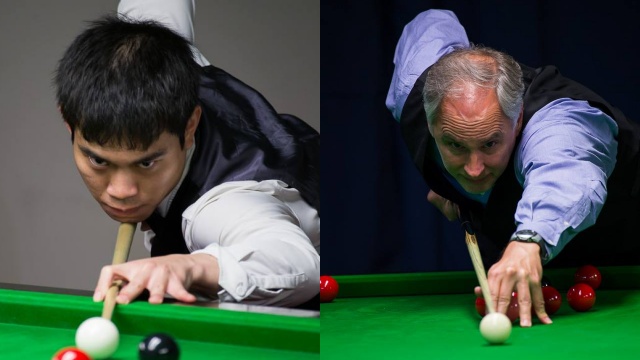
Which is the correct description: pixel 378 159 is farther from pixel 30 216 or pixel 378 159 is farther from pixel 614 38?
pixel 30 216

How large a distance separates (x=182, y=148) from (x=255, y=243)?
0.88 metres

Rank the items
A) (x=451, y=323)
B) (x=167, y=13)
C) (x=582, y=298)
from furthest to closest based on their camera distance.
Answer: (x=167, y=13) < (x=582, y=298) < (x=451, y=323)

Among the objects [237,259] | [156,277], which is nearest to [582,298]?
[237,259]

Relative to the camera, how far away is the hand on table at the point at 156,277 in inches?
78.3

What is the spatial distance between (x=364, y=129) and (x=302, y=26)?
0.64 metres

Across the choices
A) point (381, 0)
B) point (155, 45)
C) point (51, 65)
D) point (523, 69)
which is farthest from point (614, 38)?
point (51, 65)

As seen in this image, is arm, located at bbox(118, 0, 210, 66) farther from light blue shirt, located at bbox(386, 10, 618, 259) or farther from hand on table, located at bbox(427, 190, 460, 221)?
light blue shirt, located at bbox(386, 10, 618, 259)

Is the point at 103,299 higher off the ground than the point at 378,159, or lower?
higher

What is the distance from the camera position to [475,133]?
3.02 metres

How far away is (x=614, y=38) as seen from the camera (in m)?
4.61

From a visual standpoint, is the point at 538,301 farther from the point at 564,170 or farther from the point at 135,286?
the point at 135,286

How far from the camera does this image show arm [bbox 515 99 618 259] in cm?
242

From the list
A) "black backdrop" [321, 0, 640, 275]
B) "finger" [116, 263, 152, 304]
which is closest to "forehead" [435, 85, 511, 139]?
"finger" [116, 263, 152, 304]

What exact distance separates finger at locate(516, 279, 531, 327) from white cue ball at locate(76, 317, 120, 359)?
111 cm
